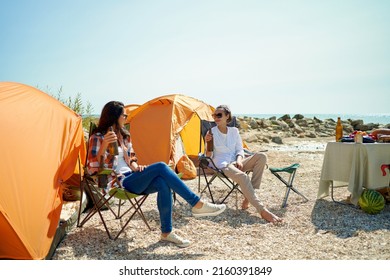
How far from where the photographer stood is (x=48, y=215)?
2783 millimetres

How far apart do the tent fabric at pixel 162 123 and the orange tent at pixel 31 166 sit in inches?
127

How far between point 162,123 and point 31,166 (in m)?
4.09

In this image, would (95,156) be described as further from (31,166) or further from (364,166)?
(364,166)

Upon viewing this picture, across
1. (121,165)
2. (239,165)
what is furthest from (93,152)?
(239,165)

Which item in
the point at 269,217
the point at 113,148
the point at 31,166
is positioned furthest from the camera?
the point at 269,217

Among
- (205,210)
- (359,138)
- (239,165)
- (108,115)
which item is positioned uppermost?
(108,115)

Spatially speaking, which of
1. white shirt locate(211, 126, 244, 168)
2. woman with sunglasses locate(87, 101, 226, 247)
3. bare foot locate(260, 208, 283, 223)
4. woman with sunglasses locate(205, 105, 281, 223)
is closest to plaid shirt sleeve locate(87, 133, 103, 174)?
woman with sunglasses locate(87, 101, 226, 247)

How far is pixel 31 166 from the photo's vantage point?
273 cm

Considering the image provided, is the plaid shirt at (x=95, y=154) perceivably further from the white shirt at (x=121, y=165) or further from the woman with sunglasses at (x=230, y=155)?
the woman with sunglasses at (x=230, y=155)

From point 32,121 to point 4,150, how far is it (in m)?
0.50

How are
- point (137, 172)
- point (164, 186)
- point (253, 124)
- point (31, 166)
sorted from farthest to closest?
point (253, 124), point (137, 172), point (164, 186), point (31, 166)

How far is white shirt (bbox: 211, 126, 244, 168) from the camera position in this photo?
4.44 metres

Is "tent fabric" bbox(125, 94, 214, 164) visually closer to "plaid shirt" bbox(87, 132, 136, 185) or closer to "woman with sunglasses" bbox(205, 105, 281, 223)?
"woman with sunglasses" bbox(205, 105, 281, 223)
